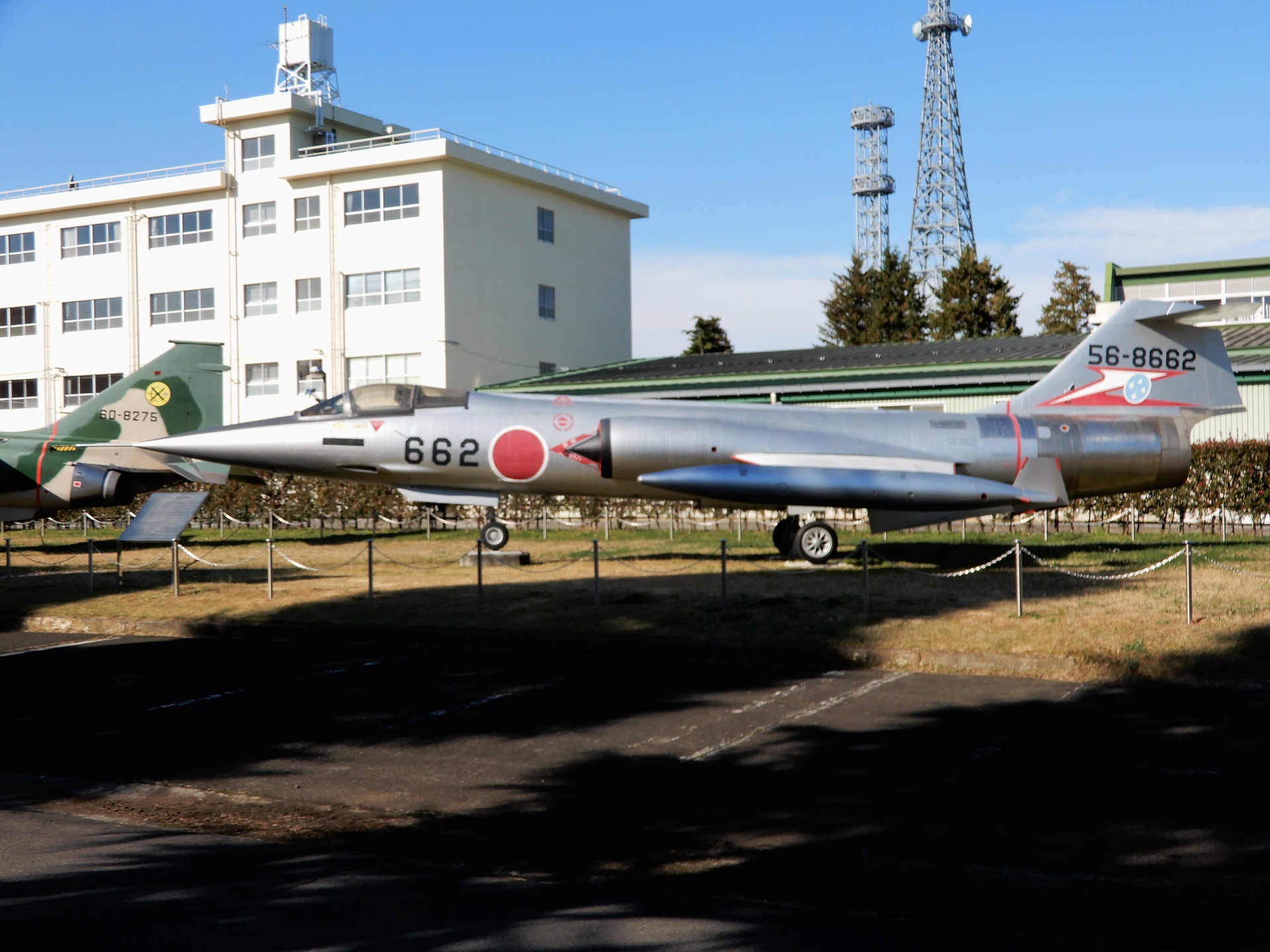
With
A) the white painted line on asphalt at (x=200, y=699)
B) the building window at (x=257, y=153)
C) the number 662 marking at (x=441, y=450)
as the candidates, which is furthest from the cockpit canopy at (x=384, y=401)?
the building window at (x=257, y=153)

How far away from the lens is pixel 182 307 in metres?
45.1

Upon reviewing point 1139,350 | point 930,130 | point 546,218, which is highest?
point 930,130

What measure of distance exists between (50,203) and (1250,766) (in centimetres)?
5169

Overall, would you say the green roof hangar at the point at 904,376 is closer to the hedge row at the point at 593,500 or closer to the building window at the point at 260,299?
the hedge row at the point at 593,500

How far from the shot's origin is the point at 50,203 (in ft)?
154

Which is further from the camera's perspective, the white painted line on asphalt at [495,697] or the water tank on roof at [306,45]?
the water tank on roof at [306,45]

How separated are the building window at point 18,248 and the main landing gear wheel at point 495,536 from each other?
38.5 metres

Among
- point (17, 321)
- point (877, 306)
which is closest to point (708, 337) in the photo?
point (877, 306)

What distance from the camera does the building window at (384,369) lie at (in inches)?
1618

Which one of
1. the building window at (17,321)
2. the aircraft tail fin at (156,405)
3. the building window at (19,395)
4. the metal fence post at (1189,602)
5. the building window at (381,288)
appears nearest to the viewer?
the metal fence post at (1189,602)

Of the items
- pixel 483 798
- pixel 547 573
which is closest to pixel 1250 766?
pixel 483 798

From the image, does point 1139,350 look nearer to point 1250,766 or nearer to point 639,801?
point 1250,766

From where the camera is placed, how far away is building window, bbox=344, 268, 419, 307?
4097 centimetres

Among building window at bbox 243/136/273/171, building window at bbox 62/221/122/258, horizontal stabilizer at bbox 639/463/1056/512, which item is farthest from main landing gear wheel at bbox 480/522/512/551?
building window at bbox 62/221/122/258
